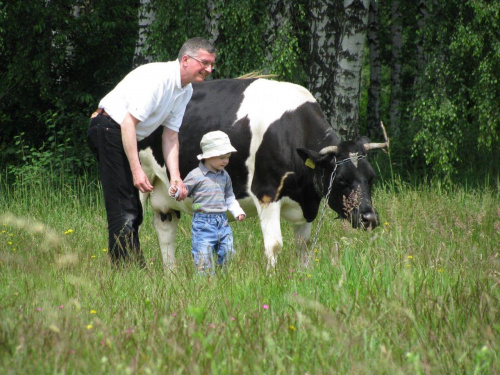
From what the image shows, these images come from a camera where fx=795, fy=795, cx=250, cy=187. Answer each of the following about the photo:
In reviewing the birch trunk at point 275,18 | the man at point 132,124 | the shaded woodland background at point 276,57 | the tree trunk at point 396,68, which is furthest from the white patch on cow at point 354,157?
the tree trunk at point 396,68

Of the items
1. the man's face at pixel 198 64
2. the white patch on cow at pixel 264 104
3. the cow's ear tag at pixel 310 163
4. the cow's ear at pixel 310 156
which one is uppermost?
the man's face at pixel 198 64

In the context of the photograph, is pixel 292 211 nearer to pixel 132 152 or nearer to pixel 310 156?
pixel 310 156

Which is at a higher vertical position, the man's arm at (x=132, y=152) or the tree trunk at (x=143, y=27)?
the tree trunk at (x=143, y=27)

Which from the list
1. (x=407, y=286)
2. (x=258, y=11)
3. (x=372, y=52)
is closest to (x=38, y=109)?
(x=258, y=11)

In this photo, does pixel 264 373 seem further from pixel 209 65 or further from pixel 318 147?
pixel 318 147

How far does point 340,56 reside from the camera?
410 inches

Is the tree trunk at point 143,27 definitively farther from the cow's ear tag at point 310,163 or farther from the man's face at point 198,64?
the man's face at point 198,64

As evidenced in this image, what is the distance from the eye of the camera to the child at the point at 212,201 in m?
5.99

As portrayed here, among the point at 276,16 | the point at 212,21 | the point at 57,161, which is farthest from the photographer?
the point at 57,161

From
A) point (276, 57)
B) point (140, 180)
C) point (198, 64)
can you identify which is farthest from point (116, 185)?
point (276, 57)

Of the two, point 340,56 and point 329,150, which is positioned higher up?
point 340,56

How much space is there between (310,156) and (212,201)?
86 cm

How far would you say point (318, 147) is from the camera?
6535mm

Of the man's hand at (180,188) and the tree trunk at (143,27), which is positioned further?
the tree trunk at (143,27)
